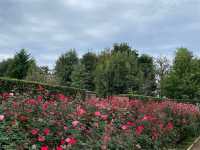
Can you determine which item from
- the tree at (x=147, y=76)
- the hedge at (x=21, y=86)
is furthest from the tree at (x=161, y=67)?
the hedge at (x=21, y=86)

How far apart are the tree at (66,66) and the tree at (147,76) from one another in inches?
384

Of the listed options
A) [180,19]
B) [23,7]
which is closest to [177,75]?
[180,19]

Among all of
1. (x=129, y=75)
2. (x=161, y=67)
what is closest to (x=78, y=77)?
(x=129, y=75)

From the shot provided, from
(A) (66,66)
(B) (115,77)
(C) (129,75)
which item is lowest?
(B) (115,77)

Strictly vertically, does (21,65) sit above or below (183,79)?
above

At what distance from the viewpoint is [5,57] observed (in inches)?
1943

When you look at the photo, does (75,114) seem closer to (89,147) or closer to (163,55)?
(89,147)

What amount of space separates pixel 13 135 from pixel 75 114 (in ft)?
3.12

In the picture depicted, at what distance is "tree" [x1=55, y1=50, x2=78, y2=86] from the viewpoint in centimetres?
3497

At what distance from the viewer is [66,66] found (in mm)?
35281

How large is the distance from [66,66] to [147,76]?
38.1 ft

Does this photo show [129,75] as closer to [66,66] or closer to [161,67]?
[161,67]

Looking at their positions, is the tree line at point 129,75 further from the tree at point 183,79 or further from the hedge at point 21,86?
the hedge at point 21,86

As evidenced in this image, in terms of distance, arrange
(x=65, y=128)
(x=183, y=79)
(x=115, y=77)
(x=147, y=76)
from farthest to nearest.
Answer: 1. (x=147, y=76)
2. (x=115, y=77)
3. (x=183, y=79)
4. (x=65, y=128)
